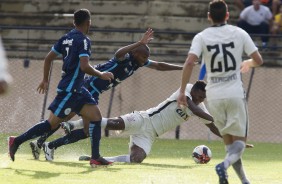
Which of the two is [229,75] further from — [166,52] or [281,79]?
[166,52]

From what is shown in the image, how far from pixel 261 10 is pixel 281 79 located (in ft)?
6.64

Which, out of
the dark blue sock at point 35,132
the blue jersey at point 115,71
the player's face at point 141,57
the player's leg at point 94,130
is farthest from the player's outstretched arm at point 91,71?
the blue jersey at point 115,71

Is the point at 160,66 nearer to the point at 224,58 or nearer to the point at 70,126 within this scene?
the point at 70,126

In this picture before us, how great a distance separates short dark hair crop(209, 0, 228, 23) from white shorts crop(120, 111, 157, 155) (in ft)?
13.7

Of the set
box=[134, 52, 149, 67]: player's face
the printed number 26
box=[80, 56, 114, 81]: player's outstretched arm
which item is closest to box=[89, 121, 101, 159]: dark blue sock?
box=[80, 56, 114, 81]: player's outstretched arm

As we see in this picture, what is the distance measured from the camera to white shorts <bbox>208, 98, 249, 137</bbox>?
10219 mm

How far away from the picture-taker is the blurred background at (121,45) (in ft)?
72.5

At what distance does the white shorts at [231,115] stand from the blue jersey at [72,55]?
2.86 meters

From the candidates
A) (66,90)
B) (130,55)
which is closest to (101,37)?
(130,55)

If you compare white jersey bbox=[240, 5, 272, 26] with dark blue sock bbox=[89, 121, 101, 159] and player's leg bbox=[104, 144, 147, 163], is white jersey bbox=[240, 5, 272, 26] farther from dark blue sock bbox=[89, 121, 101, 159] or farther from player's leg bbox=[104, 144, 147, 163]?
dark blue sock bbox=[89, 121, 101, 159]

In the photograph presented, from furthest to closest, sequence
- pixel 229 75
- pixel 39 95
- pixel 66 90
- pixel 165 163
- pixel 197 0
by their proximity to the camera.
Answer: pixel 197 0 < pixel 39 95 < pixel 165 163 < pixel 66 90 < pixel 229 75

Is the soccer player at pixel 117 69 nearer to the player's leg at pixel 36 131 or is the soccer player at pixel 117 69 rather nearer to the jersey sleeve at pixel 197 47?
the player's leg at pixel 36 131

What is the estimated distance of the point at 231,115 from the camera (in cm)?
1026

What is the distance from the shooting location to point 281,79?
2227 centimetres
